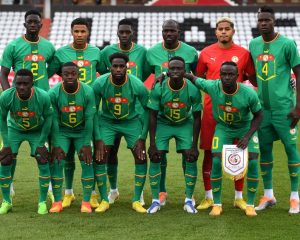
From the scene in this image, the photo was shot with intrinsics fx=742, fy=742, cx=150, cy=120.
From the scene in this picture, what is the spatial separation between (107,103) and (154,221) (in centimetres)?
151

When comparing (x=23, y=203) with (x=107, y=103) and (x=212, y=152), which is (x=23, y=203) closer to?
(x=107, y=103)

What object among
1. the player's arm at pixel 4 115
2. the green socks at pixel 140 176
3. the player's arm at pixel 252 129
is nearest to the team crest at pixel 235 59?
the player's arm at pixel 252 129

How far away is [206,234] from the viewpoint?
729 centimetres

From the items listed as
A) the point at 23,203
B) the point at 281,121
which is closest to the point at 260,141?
the point at 281,121

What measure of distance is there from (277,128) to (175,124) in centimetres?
116

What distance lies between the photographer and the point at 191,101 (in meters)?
8.44

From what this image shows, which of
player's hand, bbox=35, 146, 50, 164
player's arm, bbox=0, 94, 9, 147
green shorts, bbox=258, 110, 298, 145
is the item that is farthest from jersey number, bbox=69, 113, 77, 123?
green shorts, bbox=258, 110, 298, 145

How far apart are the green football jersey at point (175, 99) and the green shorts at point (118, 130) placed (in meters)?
0.40

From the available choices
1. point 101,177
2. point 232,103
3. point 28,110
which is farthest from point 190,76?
point 28,110

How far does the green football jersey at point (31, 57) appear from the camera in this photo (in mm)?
8945

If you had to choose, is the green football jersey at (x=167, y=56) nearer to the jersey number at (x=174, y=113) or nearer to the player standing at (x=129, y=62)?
the player standing at (x=129, y=62)

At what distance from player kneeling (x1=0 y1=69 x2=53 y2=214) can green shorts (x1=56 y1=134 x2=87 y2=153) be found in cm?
22

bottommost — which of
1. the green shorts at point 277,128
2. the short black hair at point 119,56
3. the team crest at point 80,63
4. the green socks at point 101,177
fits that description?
the green socks at point 101,177

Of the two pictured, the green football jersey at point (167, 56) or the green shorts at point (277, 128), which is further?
the green football jersey at point (167, 56)
